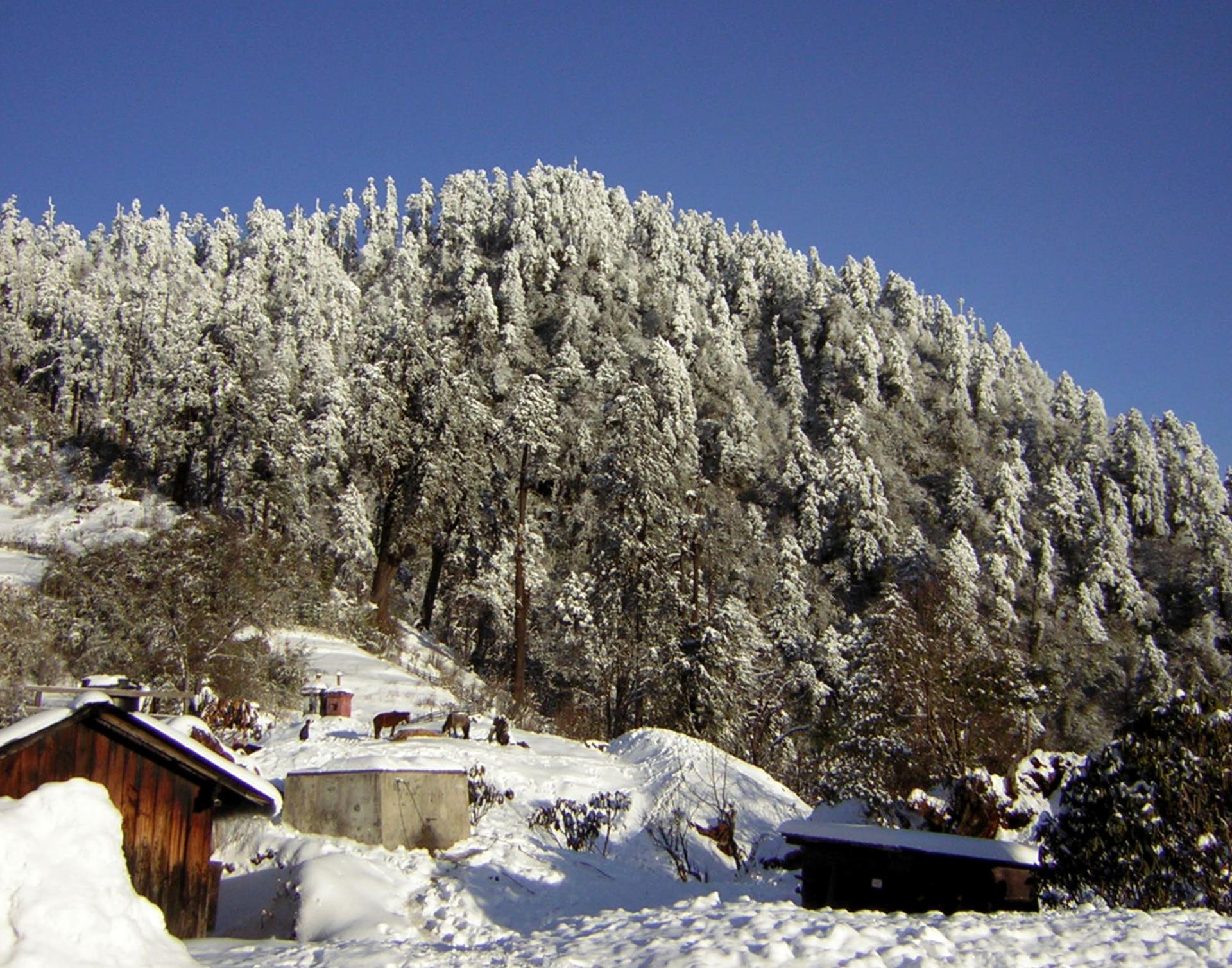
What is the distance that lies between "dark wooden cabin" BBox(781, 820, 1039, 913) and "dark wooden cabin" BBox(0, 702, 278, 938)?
9.18 metres

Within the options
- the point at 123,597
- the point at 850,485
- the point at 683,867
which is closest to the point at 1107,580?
the point at 850,485

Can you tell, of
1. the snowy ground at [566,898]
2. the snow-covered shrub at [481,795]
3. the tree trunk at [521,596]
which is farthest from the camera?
the tree trunk at [521,596]

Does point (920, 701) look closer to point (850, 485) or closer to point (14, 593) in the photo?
point (14, 593)

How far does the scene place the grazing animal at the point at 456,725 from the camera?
2617 cm

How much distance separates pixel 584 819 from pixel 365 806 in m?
5.49

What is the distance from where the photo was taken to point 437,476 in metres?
45.0

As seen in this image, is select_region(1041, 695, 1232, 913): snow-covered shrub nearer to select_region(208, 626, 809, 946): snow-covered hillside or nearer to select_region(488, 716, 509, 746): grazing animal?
select_region(208, 626, 809, 946): snow-covered hillside

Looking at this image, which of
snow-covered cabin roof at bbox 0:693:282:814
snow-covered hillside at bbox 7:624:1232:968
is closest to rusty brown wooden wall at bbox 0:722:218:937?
snow-covered cabin roof at bbox 0:693:282:814

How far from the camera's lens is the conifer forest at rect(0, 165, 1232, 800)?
39.7 metres

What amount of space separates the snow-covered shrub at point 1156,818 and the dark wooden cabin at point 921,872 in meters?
1.28

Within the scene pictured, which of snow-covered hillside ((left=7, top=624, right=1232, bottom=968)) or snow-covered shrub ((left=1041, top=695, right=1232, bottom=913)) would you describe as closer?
snow-covered hillside ((left=7, top=624, right=1232, bottom=968))

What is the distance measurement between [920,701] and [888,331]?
204 feet

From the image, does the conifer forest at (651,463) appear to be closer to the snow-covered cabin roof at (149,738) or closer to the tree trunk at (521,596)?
the tree trunk at (521,596)

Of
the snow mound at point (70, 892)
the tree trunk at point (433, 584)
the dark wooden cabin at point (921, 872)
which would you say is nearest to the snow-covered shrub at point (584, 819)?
the dark wooden cabin at point (921, 872)
